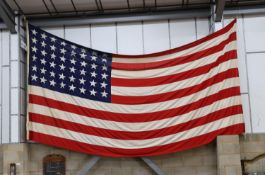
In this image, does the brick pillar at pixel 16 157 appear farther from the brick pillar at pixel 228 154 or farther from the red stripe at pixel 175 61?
the brick pillar at pixel 228 154

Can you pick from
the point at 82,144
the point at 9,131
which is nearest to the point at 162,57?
the point at 82,144

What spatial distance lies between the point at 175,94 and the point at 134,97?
1616 mm

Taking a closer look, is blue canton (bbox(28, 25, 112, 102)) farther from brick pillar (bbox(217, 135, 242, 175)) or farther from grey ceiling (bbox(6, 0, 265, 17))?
brick pillar (bbox(217, 135, 242, 175))

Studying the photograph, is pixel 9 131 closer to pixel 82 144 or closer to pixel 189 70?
pixel 82 144

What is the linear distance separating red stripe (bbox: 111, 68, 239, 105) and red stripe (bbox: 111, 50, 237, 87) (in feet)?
1.43

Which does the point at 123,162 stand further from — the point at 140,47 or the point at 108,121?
the point at 140,47

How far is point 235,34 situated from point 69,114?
7.15 metres

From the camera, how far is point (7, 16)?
1662cm

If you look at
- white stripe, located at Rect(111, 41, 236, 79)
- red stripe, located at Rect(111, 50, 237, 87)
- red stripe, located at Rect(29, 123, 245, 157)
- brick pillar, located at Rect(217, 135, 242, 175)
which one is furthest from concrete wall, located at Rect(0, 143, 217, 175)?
white stripe, located at Rect(111, 41, 236, 79)

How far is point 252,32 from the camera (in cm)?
1733

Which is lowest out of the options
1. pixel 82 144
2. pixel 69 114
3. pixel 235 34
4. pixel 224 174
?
pixel 224 174

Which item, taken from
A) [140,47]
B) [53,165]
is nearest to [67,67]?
[140,47]

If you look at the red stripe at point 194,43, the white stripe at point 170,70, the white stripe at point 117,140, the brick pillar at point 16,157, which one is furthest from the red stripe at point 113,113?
the red stripe at point 194,43

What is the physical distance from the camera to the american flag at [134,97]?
53.2ft
